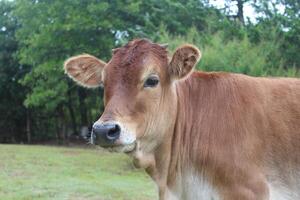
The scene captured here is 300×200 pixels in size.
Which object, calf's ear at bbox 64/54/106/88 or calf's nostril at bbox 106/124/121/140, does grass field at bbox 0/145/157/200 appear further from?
calf's nostril at bbox 106/124/121/140

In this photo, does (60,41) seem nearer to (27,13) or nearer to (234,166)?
(27,13)

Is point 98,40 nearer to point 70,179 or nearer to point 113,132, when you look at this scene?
point 70,179

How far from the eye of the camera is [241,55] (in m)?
16.3

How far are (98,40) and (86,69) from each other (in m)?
22.0

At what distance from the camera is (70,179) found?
43.1 feet

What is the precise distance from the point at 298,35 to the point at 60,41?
12.9 metres

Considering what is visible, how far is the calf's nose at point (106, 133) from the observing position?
429cm

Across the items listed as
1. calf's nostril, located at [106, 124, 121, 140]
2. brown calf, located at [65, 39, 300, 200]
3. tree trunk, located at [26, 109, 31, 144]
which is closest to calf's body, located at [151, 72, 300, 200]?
brown calf, located at [65, 39, 300, 200]

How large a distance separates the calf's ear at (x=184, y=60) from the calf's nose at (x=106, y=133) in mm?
972

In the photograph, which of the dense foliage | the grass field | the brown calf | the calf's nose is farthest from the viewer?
the dense foliage

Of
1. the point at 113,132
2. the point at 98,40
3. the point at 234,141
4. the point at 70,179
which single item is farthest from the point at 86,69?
the point at 98,40

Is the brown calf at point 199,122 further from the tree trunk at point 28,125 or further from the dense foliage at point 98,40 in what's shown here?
the tree trunk at point 28,125

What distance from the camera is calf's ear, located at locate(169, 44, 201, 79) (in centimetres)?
496

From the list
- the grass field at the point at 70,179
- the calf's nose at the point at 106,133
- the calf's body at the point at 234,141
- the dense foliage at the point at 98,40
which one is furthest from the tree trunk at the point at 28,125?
the calf's nose at the point at 106,133
